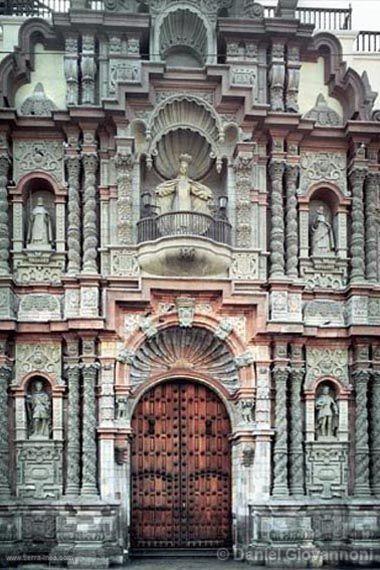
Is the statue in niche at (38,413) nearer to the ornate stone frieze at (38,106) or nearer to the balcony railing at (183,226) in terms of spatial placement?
the balcony railing at (183,226)

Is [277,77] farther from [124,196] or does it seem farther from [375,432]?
[375,432]

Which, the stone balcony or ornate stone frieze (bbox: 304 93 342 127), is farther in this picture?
ornate stone frieze (bbox: 304 93 342 127)

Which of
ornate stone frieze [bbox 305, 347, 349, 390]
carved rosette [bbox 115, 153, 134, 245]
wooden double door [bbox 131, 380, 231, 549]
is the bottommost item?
wooden double door [bbox 131, 380, 231, 549]

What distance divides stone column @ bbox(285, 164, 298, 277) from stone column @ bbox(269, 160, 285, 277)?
14 centimetres

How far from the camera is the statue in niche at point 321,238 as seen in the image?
22.8 meters

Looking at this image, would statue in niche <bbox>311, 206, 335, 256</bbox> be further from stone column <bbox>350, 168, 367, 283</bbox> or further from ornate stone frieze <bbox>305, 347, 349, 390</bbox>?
ornate stone frieze <bbox>305, 347, 349, 390</bbox>

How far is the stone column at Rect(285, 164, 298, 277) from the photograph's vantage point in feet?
73.2

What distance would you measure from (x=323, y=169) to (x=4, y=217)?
7696mm

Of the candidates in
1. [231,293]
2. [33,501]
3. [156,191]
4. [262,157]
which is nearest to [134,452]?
[33,501]

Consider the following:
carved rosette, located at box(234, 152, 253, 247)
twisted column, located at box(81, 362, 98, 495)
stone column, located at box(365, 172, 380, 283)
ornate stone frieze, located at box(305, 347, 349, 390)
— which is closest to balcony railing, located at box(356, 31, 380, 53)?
stone column, located at box(365, 172, 380, 283)

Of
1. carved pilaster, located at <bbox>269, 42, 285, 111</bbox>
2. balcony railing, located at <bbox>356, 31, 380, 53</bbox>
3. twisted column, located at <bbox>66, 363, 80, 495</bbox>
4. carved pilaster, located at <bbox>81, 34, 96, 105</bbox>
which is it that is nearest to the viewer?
twisted column, located at <bbox>66, 363, 80, 495</bbox>

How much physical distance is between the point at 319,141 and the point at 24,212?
23.9ft

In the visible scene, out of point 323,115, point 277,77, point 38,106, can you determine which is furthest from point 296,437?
point 38,106

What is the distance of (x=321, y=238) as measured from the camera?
22.8 meters
